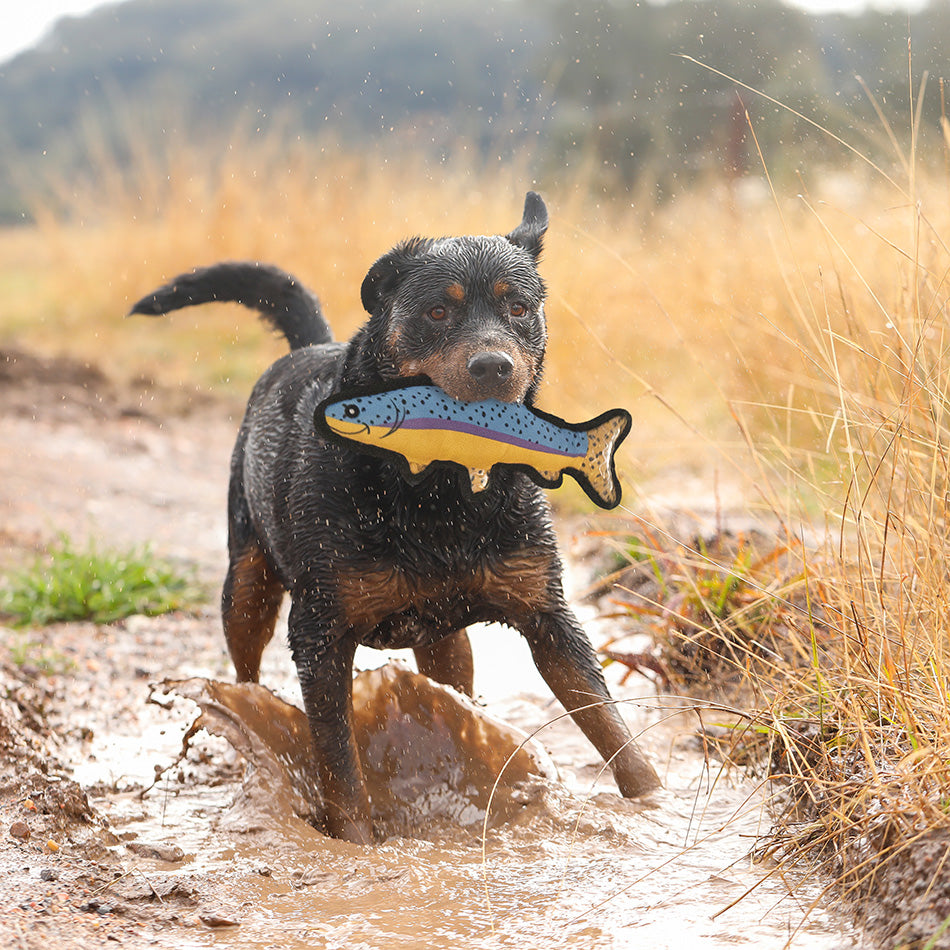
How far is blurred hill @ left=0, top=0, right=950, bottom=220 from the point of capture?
9.38m

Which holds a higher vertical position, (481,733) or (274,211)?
(274,211)

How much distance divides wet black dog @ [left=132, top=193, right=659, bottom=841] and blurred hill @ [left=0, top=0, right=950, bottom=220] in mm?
1071

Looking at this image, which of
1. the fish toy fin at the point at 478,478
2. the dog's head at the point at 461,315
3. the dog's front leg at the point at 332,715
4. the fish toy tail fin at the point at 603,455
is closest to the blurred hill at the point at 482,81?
the dog's head at the point at 461,315

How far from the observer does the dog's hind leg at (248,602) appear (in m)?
3.65

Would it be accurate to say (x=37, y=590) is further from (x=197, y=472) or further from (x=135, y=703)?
(x=197, y=472)

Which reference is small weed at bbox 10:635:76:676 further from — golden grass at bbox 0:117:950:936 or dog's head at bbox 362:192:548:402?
dog's head at bbox 362:192:548:402

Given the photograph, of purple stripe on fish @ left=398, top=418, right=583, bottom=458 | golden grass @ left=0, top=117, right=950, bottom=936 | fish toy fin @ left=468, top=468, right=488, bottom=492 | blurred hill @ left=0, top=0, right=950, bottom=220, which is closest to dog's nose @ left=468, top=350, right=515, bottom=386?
purple stripe on fish @ left=398, top=418, right=583, bottom=458

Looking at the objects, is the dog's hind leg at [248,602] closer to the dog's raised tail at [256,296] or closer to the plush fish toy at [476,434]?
the dog's raised tail at [256,296]

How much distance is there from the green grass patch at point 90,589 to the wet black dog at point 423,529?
2.24m

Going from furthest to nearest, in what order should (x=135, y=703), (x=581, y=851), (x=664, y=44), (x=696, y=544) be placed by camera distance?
1. (x=664, y=44)
2. (x=696, y=544)
3. (x=135, y=703)
4. (x=581, y=851)

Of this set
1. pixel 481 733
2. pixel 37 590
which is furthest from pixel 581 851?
pixel 37 590

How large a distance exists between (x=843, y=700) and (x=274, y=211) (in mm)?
9430

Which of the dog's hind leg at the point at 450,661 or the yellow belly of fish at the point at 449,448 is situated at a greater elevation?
the yellow belly of fish at the point at 449,448

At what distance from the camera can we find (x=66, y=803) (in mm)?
2920
